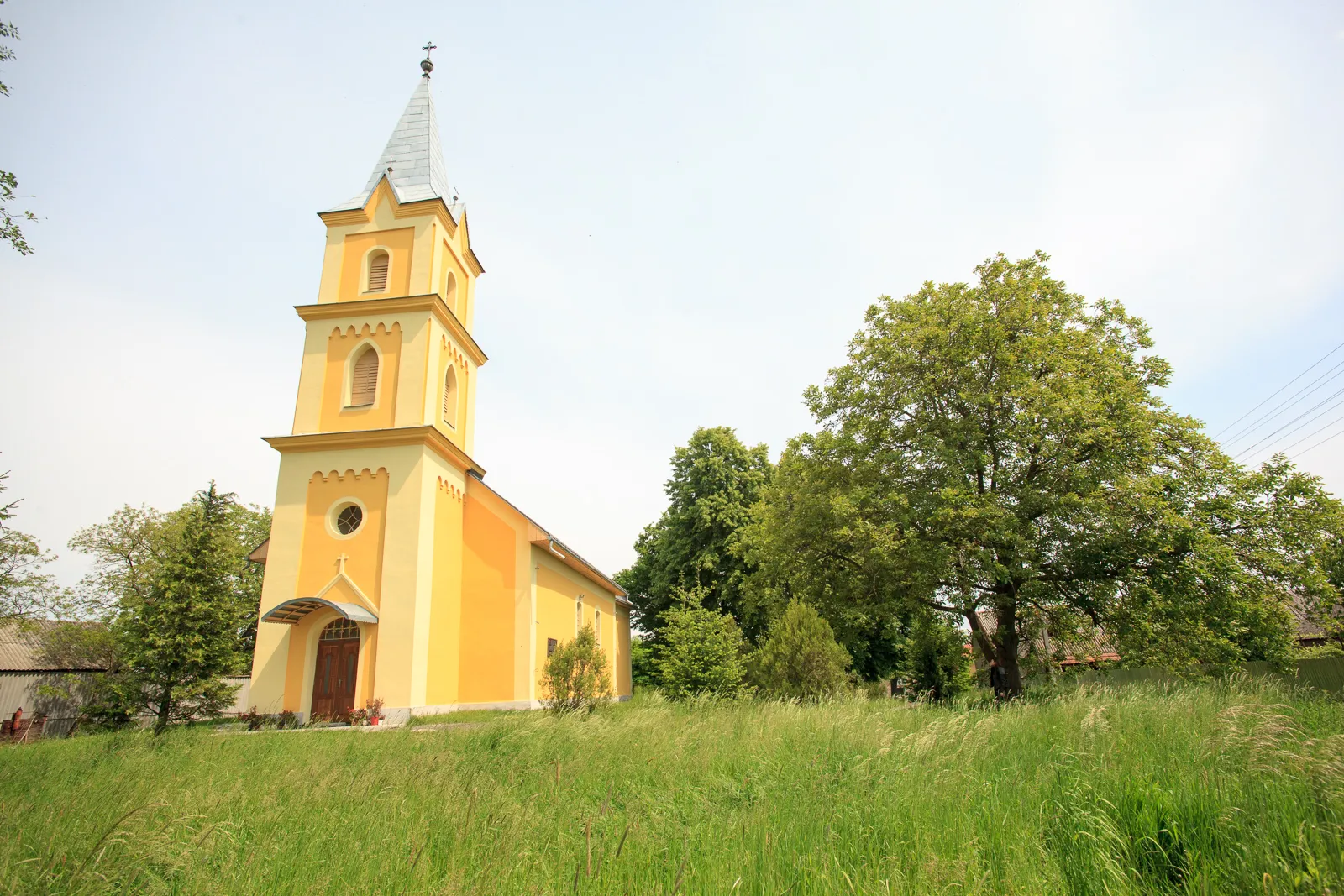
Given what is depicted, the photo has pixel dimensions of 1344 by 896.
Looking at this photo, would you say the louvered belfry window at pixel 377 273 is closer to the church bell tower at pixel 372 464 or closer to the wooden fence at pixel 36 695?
the church bell tower at pixel 372 464

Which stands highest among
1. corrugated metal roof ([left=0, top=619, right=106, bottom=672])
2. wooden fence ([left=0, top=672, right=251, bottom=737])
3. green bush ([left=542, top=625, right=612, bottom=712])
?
corrugated metal roof ([left=0, top=619, right=106, bottom=672])

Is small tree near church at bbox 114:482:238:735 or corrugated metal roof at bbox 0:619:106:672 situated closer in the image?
small tree near church at bbox 114:482:238:735

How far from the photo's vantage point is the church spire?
68.9 ft

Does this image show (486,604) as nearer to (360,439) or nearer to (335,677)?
(335,677)

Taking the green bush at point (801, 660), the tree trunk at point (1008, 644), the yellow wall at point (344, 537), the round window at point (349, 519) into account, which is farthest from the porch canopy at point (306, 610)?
the tree trunk at point (1008, 644)

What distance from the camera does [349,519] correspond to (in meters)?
18.0

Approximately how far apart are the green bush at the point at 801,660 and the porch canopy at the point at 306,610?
32.1 feet

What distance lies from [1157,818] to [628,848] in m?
3.21

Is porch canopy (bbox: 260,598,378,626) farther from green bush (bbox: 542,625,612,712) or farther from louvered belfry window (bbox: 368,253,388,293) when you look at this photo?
louvered belfry window (bbox: 368,253,388,293)

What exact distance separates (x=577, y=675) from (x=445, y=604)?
572 centimetres

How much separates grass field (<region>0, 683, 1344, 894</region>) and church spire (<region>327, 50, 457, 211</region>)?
1791 cm

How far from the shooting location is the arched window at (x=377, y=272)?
2016 centimetres

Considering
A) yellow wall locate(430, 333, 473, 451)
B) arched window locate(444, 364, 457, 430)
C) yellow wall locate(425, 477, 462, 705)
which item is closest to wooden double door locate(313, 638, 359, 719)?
yellow wall locate(425, 477, 462, 705)

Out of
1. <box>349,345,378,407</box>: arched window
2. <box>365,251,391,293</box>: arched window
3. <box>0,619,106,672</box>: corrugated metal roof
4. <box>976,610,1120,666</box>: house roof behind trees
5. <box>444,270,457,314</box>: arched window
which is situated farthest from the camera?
<box>0,619,106,672</box>: corrugated metal roof
